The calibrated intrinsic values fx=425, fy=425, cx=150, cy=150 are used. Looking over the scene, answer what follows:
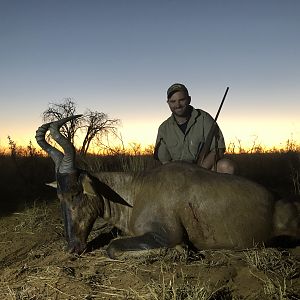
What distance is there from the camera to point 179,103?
22.0ft

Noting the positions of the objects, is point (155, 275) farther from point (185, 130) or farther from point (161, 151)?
point (161, 151)

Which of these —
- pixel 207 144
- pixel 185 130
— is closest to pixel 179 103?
pixel 185 130

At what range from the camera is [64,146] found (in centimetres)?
468

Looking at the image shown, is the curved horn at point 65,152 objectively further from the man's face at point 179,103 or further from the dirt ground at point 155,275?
the man's face at point 179,103

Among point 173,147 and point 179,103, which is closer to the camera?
point 179,103

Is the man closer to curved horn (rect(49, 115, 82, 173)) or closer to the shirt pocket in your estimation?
the shirt pocket

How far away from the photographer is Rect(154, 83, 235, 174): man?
6648mm

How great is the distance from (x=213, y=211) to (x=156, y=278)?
1121 mm

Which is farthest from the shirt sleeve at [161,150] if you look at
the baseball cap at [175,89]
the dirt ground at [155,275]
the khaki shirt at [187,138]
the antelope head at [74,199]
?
the dirt ground at [155,275]

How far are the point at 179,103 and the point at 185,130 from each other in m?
0.44

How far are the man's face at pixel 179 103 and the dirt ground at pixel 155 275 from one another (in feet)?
9.31

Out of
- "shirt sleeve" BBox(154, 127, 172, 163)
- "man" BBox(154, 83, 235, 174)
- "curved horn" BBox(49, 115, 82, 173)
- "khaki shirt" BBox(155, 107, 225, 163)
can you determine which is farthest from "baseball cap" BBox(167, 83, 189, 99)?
"curved horn" BBox(49, 115, 82, 173)

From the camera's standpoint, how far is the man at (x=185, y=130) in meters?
6.65

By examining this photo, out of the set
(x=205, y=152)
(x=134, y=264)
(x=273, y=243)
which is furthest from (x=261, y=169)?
(x=134, y=264)
